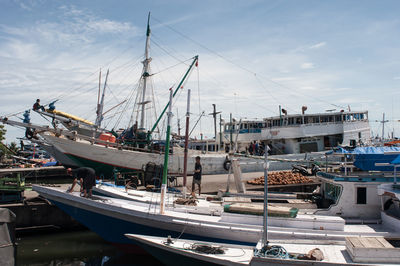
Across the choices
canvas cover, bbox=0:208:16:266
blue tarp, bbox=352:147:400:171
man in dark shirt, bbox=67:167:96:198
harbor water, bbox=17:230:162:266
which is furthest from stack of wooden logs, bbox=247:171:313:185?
canvas cover, bbox=0:208:16:266

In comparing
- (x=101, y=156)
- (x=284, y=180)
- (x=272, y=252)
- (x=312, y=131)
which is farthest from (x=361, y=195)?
(x=312, y=131)

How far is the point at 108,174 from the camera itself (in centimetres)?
2967

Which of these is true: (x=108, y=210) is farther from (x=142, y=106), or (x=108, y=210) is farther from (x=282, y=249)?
(x=142, y=106)

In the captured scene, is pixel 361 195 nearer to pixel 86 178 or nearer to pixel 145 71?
pixel 86 178

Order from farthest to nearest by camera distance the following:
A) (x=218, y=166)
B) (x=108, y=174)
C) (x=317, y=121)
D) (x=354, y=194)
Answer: (x=317, y=121), (x=218, y=166), (x=108, y=174), (x=354, y=194)

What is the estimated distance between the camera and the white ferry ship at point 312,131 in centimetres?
3381

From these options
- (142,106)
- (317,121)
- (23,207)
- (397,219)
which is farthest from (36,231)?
(317,121)

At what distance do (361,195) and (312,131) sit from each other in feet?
74.9

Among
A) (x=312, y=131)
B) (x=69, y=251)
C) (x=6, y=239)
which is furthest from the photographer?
(x=312, y=131)

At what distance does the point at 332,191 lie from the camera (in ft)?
41.0

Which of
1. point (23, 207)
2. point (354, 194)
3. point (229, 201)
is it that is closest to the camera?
point (354, 194)

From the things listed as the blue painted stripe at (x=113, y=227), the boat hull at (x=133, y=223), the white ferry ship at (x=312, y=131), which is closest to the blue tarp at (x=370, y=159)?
the boat hull at (x=133, y=223)

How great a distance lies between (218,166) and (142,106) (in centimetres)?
811

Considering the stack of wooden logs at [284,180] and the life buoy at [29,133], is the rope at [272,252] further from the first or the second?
the life buoy at [29,133]
